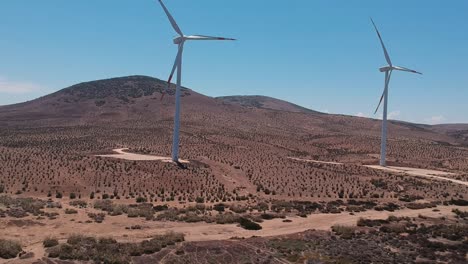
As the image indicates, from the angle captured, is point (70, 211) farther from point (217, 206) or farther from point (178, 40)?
point (178, 40)

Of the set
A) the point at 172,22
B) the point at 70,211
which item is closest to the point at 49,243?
the point at 70,211

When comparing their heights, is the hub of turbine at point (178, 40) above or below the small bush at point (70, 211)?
above

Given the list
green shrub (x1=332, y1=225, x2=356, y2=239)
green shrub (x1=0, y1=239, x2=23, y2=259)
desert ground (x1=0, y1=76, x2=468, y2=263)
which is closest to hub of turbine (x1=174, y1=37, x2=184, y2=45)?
desert ground (x1=0, y1=76, x2=468, y2=263)

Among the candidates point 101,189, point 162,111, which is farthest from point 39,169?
point 162,111

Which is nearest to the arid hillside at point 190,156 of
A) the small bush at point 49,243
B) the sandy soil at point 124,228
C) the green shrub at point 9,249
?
the sandy soil at point 124,228

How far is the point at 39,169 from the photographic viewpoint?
180 ft

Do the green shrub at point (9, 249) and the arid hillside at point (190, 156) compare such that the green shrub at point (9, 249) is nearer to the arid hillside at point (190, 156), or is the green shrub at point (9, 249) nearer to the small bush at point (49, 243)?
the small bush at point (49, 243)

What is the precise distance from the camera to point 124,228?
109 feet

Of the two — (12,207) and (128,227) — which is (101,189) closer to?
(12,207)

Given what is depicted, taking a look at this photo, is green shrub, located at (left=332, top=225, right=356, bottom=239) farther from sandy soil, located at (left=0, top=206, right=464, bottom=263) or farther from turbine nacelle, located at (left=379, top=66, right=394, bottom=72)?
turbine nacelle, located at (left=379, top=66, right=394, bottom=72)

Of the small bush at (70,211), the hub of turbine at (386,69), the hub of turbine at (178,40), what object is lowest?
the small bush at (70,211)

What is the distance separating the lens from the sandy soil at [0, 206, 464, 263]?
2988cm

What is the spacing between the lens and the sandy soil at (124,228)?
29.9 meters

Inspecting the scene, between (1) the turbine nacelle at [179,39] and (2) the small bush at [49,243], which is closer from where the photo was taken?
(2) the small bush at [49,243]
